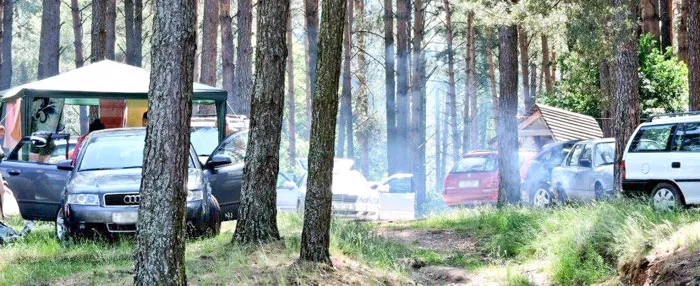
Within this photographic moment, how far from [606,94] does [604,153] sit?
728cm

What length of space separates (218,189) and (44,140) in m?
3.26

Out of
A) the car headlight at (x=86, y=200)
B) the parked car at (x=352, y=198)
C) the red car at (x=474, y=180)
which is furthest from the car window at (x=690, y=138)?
the red car at (x=474, y=180)

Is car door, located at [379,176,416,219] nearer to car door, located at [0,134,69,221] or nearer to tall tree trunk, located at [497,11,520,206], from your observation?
tall tree trunk, located at [497,11,520,206]

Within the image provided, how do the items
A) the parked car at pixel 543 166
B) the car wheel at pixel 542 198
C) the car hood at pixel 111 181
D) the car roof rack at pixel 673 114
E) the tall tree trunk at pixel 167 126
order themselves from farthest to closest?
the parked car at pixel 543 166, the car wheel at pixel 542 198, the car roof rack at pixel 673 114, the car hood at pixel 111 181, the tall tree trunk at pixel 167 126

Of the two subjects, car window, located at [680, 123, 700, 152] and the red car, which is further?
the red car

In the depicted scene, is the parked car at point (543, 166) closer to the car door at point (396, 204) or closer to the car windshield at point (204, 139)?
the car door at point (396, 204)

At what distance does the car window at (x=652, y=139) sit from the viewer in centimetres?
1611

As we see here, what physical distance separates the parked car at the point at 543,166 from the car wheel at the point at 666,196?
25.1ft

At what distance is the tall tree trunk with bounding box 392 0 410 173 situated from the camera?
120ft

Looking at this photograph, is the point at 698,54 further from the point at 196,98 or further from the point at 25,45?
the point at 25,45

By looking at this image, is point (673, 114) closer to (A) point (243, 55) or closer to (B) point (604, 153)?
(B) point (604, 153)

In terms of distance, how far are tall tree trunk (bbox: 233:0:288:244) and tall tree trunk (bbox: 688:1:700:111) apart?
11385 millimetres

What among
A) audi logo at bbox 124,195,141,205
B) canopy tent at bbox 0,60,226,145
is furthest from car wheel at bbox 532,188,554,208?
audi logo at bbox 124,195,141,205

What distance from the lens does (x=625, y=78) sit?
57.2 feet
